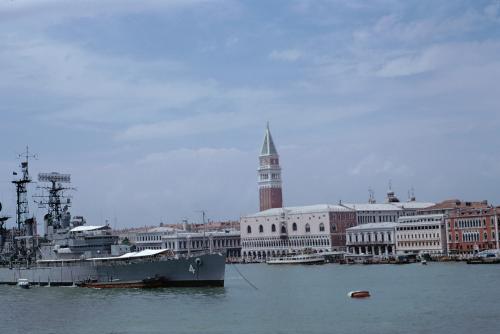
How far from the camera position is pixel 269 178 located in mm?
156750

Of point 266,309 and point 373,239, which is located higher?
point 373,239

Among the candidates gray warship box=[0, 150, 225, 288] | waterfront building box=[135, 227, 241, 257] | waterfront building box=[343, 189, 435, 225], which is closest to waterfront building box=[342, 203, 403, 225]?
waterfront building box=[343, 189, 435, 225]

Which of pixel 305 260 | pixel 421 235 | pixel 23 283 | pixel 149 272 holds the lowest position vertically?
pixel 23 283

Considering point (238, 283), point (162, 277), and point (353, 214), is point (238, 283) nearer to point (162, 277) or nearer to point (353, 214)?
point (162, 277)

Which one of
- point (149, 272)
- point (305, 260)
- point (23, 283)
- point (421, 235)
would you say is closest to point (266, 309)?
point (149, 272)

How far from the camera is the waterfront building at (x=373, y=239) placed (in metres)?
123

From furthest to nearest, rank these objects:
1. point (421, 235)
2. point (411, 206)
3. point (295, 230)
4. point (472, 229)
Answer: point (411, 206) → point (295, 230) → point (421, 235) → point (472, 229)

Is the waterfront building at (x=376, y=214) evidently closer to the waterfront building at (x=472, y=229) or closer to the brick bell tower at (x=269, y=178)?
the brick bell tower at (x=269, y=178)

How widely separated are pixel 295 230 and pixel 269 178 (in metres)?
19.7

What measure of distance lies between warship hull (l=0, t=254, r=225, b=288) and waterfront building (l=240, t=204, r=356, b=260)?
72.6 metres

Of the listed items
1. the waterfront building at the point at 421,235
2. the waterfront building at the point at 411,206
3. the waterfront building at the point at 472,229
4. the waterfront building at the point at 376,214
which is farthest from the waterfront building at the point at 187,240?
the waterfront building at the point at 472,229

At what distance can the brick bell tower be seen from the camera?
6166 inches

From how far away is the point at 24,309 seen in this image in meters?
50.0

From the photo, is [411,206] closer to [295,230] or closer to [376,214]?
[376,214]
